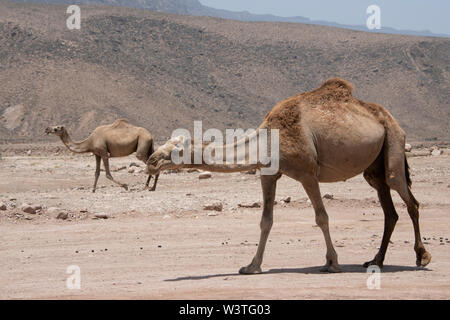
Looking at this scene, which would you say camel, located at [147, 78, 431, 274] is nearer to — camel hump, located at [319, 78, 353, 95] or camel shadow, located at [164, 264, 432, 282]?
camel hump, located at [319, 78, 353, 95]

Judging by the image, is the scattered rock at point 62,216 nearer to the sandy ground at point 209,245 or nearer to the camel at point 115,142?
the sandy ground at point 209,245

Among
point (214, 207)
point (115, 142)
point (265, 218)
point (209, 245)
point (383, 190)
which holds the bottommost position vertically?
point (214, 207)

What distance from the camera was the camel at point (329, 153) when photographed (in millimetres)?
9500

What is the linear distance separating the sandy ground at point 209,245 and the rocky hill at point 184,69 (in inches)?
1687

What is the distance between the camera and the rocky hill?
64312mm

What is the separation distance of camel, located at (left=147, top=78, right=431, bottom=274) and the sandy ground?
0.72m

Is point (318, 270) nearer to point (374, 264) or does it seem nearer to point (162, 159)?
point (374, 264)

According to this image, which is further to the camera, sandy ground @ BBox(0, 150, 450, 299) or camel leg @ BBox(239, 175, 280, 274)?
camel leg @ BBox(239, 175, 280, 274)

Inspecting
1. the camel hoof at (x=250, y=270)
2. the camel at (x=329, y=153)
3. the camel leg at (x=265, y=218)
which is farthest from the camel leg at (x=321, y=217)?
the camel hoof at (x=250, y=270)

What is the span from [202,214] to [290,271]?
6996 millimetres

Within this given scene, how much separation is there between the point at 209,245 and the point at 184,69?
66937 millimetres

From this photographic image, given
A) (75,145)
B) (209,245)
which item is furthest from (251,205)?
(75,145)

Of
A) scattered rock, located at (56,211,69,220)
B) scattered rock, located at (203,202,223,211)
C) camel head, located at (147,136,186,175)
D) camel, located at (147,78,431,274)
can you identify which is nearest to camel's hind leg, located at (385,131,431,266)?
camel, located at (147,78,431,274)

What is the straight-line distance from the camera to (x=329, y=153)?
9.80 meters
